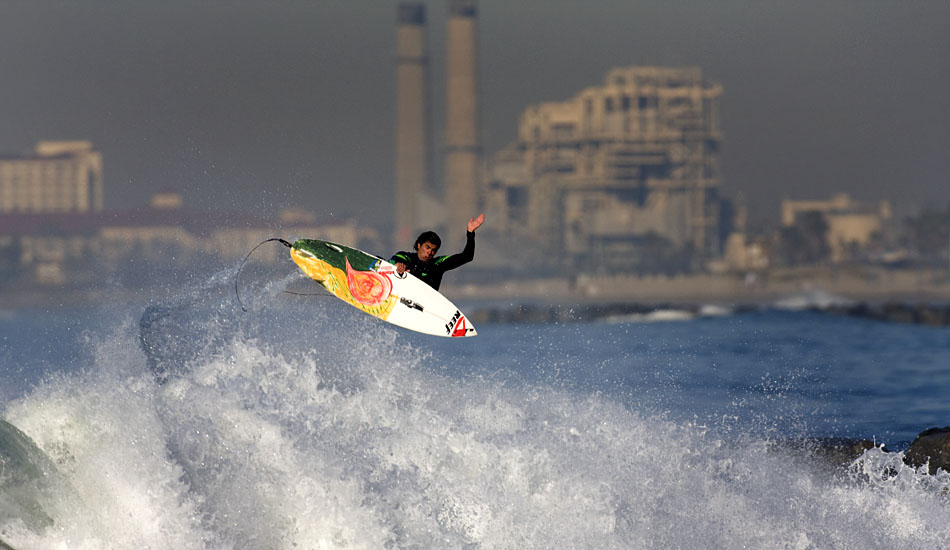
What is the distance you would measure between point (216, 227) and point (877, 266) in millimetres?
84134

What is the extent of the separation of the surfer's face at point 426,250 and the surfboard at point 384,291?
2.04 feet

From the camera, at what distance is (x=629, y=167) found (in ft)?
556

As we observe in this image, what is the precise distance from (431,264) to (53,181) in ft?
582

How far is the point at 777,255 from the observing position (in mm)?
160000

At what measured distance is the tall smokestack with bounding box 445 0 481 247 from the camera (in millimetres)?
170750

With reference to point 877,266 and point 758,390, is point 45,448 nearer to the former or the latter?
point 758,390

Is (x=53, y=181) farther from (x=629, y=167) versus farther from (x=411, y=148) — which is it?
(x=629, y=167)

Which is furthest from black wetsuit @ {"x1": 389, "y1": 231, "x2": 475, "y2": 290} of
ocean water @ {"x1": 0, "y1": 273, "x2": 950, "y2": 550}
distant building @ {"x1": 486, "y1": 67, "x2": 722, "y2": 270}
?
distant building @ {"x1": 486, "y1": 67, "x2": 722, "y2": 270}

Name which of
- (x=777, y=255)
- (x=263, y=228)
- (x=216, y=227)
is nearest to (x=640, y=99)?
(x=777, y=255)

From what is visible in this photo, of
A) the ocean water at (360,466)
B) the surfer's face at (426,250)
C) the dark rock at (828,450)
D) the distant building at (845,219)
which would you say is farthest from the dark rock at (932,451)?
the distant building at (845,219)

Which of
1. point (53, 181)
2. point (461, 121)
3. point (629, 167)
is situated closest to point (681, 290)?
point (629, 167)

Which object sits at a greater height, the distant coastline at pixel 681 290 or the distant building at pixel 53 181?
the distant building at pixel 53 181

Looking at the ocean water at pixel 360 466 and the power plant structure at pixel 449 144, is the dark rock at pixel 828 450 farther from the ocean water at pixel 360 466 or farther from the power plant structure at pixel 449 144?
the power plant structure at pixel 449 144

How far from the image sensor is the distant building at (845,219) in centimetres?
16338
